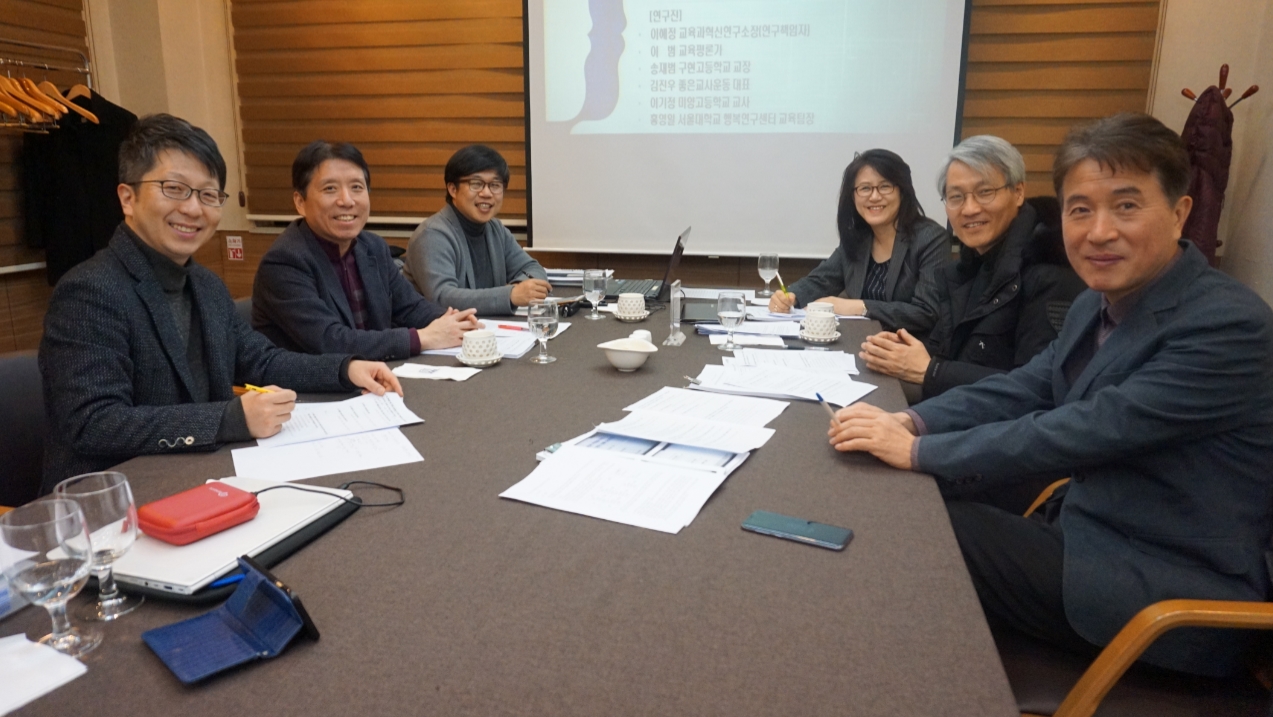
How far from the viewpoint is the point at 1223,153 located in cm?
318

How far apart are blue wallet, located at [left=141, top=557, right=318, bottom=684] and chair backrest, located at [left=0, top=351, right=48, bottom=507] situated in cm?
115

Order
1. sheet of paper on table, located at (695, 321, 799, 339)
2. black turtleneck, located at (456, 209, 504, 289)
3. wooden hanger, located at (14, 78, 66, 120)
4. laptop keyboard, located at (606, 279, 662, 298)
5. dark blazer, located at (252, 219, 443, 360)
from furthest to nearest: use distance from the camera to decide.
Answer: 1. wooden hanger, located at (14, 78, 66, 120)
2. black turtleneck, located at (456, 209, 504, 289)
3. laptop keyboard, located at (606, 279, 662, 298)
4. sheet of paper on table, located at (695, 321, 799, 339)
5. dark blazer, located at (252, 219, 443, 360)

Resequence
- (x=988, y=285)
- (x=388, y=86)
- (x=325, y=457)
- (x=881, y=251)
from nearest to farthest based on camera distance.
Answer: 1. (x=325, y=457)
2. (x=988, y=285)
3. (x=881, y=251)
4. (x=388, y=86)

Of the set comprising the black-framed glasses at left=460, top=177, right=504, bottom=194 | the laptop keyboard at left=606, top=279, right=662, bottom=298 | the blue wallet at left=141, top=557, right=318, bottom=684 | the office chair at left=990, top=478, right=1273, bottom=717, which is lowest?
the office chair at left=990, top=478, right=1273, bottom=717

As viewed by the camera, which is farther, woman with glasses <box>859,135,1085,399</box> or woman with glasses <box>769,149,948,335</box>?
woman with glasses <box>769,149,948,335</box>

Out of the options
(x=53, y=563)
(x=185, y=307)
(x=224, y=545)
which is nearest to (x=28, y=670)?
(x=53, y=563)

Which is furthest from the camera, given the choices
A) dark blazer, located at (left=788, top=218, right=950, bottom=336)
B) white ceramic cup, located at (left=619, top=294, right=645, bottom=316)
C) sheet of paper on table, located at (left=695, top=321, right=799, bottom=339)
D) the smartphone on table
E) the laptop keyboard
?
the laptop keyboard

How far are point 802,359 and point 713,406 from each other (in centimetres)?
51

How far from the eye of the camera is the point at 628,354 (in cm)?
180

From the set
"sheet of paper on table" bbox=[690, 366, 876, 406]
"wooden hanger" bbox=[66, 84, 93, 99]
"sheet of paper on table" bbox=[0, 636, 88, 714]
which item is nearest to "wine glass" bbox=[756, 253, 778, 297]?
"sheet of paper on table" bbox=[690, 366, 876, 406]

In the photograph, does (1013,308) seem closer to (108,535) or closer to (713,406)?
(713,406)

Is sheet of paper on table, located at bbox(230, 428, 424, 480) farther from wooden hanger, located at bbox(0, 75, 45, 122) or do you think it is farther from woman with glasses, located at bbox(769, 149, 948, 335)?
wooden hanger, located at bbox(0, 75, 45, 122)

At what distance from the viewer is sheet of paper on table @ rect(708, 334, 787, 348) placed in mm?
2160

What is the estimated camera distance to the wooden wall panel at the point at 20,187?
3518 mm
